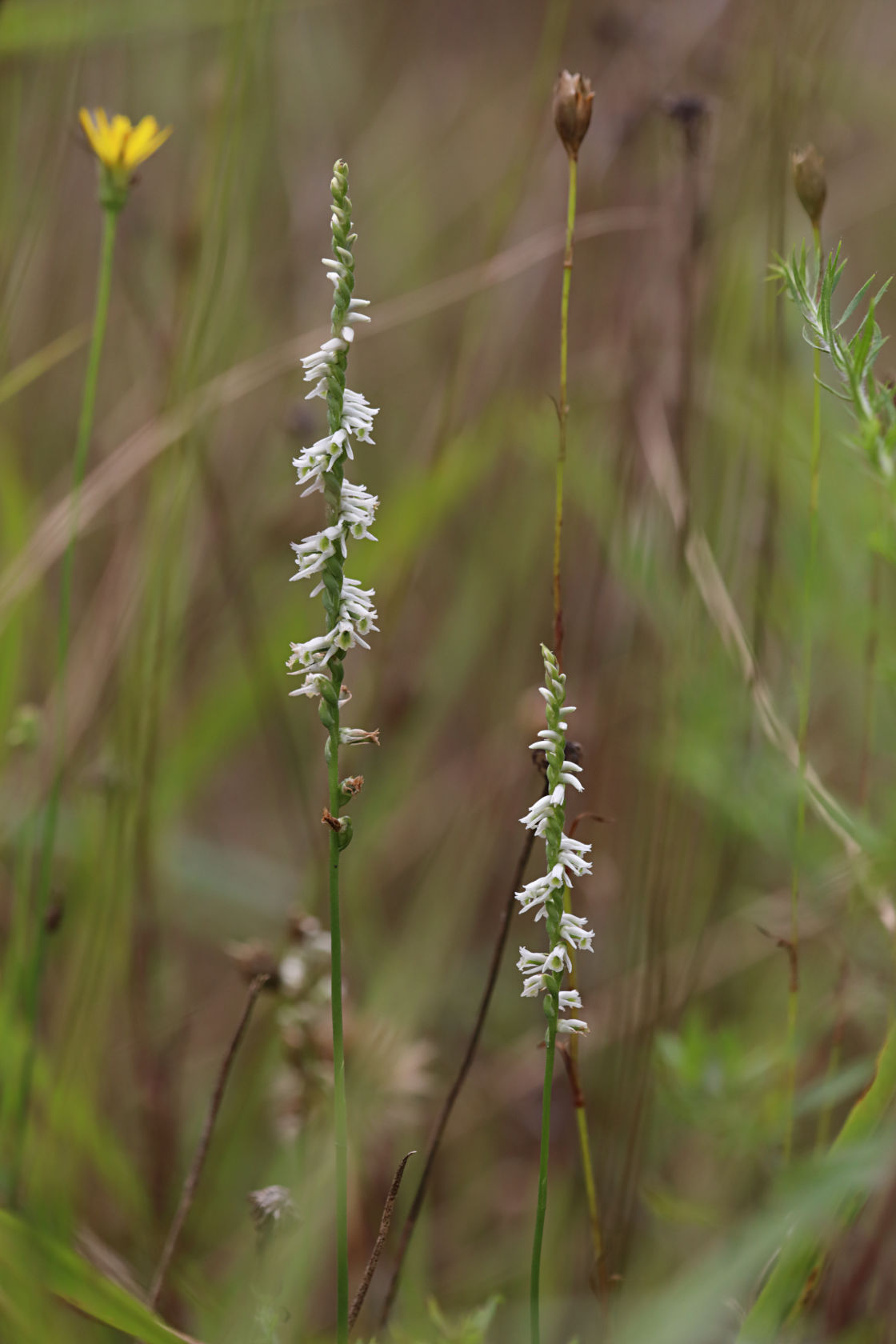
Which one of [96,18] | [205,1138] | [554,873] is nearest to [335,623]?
[554,873]

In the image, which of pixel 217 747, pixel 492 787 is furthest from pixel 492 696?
pixel 217 747

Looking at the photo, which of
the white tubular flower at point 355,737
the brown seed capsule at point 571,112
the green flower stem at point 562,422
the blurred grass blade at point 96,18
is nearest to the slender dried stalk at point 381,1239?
the white tubular flower at point 355,737

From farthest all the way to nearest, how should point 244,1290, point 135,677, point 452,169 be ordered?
point 452,169 → point 135,677 → point 244,1290

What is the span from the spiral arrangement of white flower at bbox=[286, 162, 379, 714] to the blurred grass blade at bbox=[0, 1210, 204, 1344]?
49 cm

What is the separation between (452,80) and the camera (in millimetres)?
3656

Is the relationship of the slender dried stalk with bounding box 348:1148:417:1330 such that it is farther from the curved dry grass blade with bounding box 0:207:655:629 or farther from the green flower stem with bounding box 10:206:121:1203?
the curved dry grass blade with bounding box 0:207:655:629

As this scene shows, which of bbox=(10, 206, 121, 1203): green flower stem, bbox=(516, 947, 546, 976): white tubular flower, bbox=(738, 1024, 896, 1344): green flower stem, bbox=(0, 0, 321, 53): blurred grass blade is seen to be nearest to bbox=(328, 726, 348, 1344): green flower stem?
bbox=(516, 947, 546, 976): white tubular flower

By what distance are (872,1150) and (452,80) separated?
12.0ft

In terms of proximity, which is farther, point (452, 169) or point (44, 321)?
point (452, 169)

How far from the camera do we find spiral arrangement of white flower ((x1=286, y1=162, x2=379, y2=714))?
0.75m

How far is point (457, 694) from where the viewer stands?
255cm

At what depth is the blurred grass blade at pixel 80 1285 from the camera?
0.86 m

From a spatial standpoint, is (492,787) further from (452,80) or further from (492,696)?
(452,80)

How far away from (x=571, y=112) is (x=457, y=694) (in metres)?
1.64
